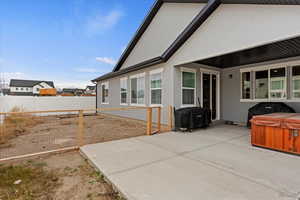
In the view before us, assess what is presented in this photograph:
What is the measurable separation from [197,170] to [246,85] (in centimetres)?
602

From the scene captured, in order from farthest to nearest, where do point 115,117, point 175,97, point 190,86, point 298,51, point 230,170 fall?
1. point 115,117
2. point 190,86
3. point 175,97
4. point 298,51
5. point 230,170

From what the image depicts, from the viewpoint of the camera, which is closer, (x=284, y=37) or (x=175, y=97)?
(x=284, y=37)

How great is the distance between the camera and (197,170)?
287 centimetres

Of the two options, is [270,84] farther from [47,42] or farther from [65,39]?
[47,42]

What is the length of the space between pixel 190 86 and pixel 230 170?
454 cm

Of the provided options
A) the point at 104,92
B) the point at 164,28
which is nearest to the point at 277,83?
the point at 164,28

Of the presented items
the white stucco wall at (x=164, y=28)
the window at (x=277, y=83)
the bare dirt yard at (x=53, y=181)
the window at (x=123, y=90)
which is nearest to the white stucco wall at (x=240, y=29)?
the white stucco wall at (x=164, y=28)

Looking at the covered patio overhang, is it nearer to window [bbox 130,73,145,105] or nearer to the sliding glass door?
the sliding glass door

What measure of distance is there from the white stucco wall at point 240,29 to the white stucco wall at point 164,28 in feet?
9.93

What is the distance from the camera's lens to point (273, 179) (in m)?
2.49

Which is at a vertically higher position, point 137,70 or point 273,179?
point 137,70

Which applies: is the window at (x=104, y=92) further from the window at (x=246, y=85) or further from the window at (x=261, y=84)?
the window at (x=261, y=84)

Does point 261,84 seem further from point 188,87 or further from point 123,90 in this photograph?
point 123,90

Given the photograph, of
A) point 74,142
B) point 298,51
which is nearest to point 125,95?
point 74,142
